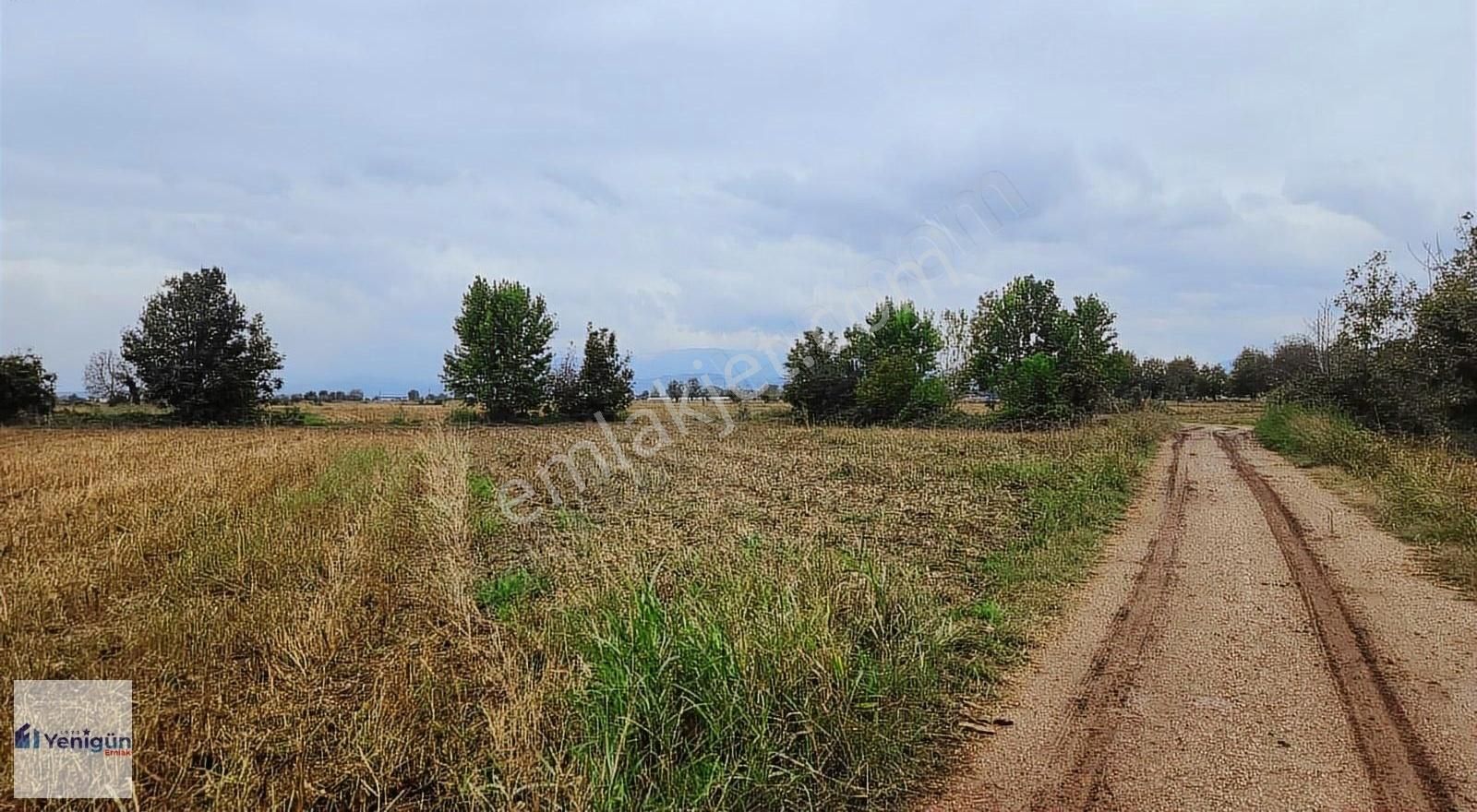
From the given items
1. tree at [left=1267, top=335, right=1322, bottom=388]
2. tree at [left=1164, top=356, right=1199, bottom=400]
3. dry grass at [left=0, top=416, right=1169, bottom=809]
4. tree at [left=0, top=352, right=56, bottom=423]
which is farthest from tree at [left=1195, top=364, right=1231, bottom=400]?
tree at [left=0, top=352, right=56, bottom=423]

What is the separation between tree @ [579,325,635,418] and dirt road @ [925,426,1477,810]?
3064cm

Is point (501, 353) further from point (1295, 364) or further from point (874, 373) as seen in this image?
point (1295, 364)

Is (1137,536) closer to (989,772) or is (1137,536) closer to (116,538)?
(989,772)

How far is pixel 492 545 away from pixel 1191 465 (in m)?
14.2

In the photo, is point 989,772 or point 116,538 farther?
point 116,538

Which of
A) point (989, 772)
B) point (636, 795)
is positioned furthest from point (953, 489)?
point (636, 795)

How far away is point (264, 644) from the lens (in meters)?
4.80

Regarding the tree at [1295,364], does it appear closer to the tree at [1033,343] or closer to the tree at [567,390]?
the tree at [1033,343]

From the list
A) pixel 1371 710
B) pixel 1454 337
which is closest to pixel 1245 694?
pixel 1371 710

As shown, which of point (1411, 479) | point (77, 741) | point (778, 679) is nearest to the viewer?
point (77, 741)

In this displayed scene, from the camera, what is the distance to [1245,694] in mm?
4336

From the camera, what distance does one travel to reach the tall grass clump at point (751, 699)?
11.0ft

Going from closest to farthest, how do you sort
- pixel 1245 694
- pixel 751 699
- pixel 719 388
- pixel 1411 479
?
pixel 751 699 → pixel 1245 694 → pixel 1411 479 → pixel 719 388
